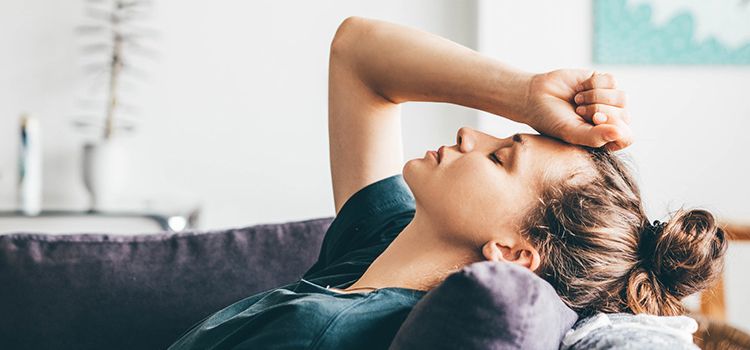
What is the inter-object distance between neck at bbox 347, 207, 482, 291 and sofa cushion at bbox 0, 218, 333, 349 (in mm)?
284

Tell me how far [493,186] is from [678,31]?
2216 millimetres

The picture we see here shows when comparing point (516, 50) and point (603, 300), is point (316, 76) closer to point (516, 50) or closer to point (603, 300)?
point (516, 50)

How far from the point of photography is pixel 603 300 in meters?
1.07

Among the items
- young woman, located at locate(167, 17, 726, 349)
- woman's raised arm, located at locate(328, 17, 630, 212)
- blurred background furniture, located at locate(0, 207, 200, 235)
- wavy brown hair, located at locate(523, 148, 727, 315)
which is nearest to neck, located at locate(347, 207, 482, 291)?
young woman, located at locate(167, 17, 726, 349)

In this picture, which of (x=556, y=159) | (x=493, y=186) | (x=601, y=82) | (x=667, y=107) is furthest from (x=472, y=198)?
(x=667, y=107)

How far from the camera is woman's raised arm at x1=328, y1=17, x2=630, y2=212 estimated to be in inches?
43.2

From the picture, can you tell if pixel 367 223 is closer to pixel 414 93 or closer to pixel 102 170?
pixel 414 93

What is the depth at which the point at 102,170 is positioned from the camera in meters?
2.80

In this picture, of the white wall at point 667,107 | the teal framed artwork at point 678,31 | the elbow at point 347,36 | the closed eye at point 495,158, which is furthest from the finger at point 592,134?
the teal framed artwork at point 678,31

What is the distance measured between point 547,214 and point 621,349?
1.42ft

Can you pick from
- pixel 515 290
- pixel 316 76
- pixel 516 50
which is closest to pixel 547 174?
pixel 515 290

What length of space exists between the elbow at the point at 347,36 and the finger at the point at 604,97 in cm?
55

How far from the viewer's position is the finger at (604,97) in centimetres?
106

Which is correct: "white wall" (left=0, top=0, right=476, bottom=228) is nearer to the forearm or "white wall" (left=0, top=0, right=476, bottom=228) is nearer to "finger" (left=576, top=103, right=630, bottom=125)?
the forearm
